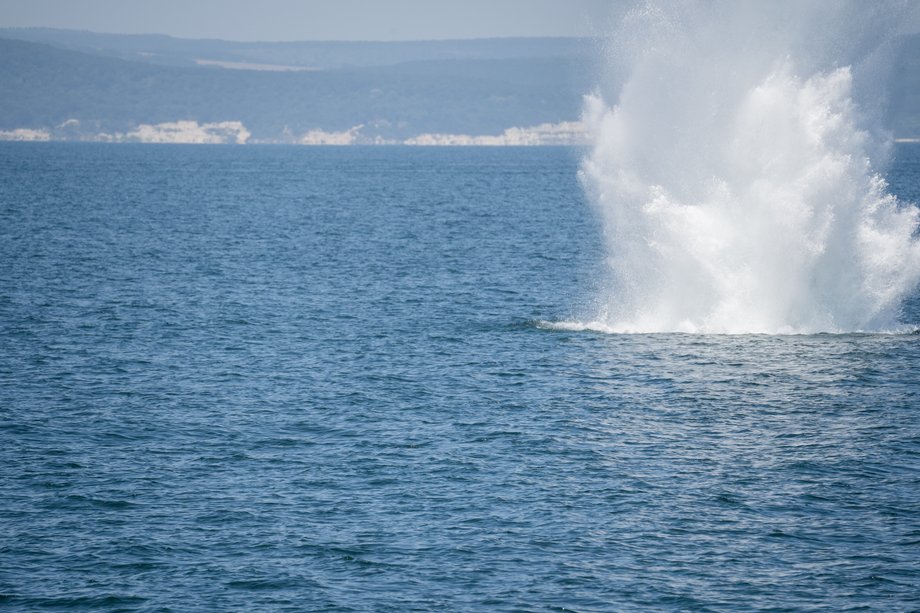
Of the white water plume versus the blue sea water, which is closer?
the blue sea water

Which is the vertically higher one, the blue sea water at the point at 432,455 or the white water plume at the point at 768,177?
the white water plume at the point at 768,177

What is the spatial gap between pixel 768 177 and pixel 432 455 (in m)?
22.2

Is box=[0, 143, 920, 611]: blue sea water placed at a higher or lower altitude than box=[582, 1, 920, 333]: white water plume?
lower

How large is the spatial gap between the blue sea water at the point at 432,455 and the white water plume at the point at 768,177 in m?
2.31

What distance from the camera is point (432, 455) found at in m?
31.0

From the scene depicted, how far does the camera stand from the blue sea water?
22.8 meters

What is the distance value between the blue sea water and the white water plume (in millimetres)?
2309

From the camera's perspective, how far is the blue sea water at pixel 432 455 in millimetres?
22781

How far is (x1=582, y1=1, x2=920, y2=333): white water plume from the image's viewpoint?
4466 centimetres

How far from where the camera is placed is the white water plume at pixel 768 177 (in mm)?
44656

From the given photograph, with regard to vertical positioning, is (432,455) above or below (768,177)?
below

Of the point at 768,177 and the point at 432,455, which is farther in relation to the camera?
the point at 768,177

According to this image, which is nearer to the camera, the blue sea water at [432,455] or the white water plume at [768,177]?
the blue sea water at [432,455]

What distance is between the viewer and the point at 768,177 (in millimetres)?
45656
